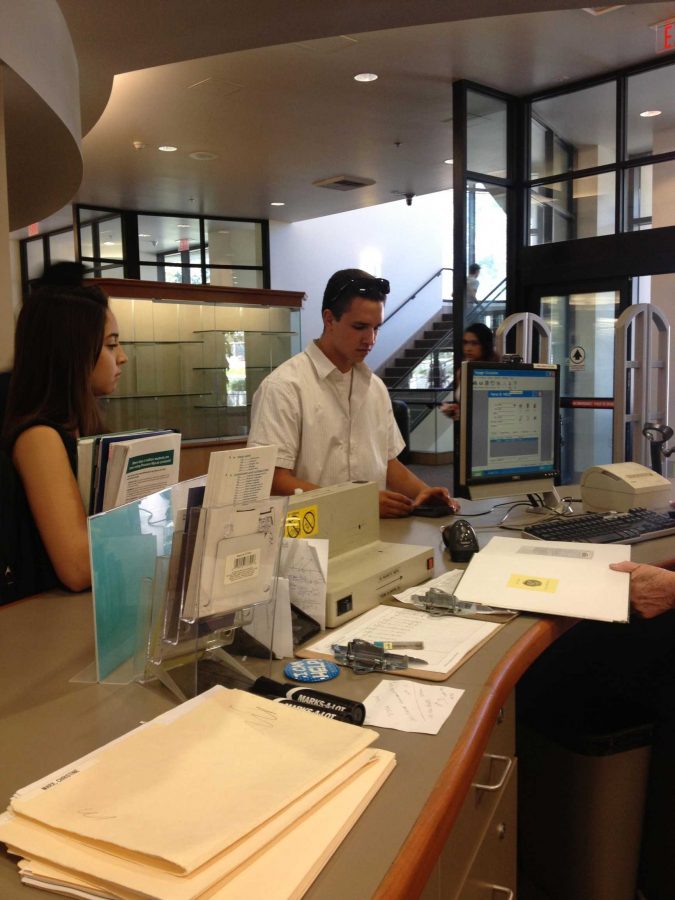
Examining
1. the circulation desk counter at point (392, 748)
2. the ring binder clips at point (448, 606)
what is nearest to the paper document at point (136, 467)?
the circulation desk counter at point (392, 748)

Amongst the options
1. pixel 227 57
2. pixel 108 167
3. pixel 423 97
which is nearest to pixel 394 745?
pixel 227 57

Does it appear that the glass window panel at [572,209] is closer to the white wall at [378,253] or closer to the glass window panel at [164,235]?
the white wall at [378,253]

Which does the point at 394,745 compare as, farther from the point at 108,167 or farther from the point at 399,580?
the point at 108,167

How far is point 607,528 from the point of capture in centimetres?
215

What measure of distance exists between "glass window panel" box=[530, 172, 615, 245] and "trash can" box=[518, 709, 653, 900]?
512 cm

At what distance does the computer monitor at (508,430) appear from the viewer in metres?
2.30

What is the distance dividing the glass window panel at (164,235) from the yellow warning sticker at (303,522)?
362 inches

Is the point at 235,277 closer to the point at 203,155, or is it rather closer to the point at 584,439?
the point at 203,155

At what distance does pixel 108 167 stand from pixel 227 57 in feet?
10.3

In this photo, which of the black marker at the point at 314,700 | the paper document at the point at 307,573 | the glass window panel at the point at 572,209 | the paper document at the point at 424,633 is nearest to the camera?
the black marker at the point at 314,700

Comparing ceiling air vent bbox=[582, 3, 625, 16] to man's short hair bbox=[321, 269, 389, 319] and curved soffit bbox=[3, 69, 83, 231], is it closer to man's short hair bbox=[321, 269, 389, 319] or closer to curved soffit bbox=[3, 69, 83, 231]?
curved soffit bbox=[3, 69, 83, 231]

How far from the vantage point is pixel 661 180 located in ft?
20.8

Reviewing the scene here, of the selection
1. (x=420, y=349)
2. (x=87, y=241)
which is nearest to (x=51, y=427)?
(x=87, y=241)

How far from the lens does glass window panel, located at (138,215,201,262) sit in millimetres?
10141
